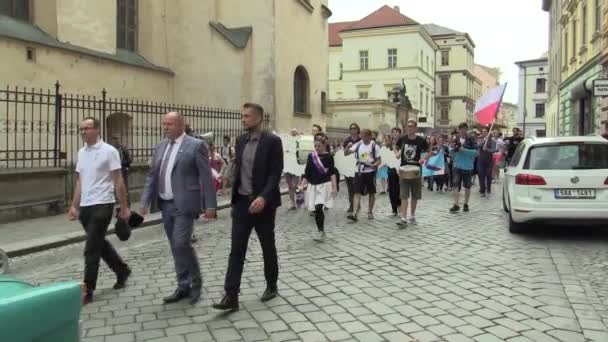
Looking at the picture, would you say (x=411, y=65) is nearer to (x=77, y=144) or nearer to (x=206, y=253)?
(x=77, y=144)

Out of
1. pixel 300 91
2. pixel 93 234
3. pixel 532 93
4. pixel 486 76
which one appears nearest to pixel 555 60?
pixel 300 91

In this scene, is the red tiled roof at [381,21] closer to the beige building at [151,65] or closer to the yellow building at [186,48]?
the beige building at [151,65]

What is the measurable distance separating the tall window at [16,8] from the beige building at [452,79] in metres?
68.3

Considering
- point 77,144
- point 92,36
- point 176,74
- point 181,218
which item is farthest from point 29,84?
point 181,218

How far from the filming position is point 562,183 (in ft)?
27.6

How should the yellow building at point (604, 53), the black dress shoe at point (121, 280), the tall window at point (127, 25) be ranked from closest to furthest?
the black dress shoe at point (121, 280), the yellow building at point (604, 53), the tall window at point (127, 25)

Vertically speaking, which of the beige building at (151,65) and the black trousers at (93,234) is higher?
the beige building at (151,65)

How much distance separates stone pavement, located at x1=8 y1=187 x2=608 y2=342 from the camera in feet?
15.2

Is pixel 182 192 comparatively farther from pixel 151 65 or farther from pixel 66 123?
pixel 151 65

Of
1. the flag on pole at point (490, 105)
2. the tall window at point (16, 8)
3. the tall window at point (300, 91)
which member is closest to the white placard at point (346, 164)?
the flag on pole at point (490, 105)

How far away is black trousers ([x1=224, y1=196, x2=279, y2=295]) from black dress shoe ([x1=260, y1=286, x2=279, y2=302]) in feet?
0.14

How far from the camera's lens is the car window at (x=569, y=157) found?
28.1ft

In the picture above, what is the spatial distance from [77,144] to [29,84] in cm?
193

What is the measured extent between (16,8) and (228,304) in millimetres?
14394
